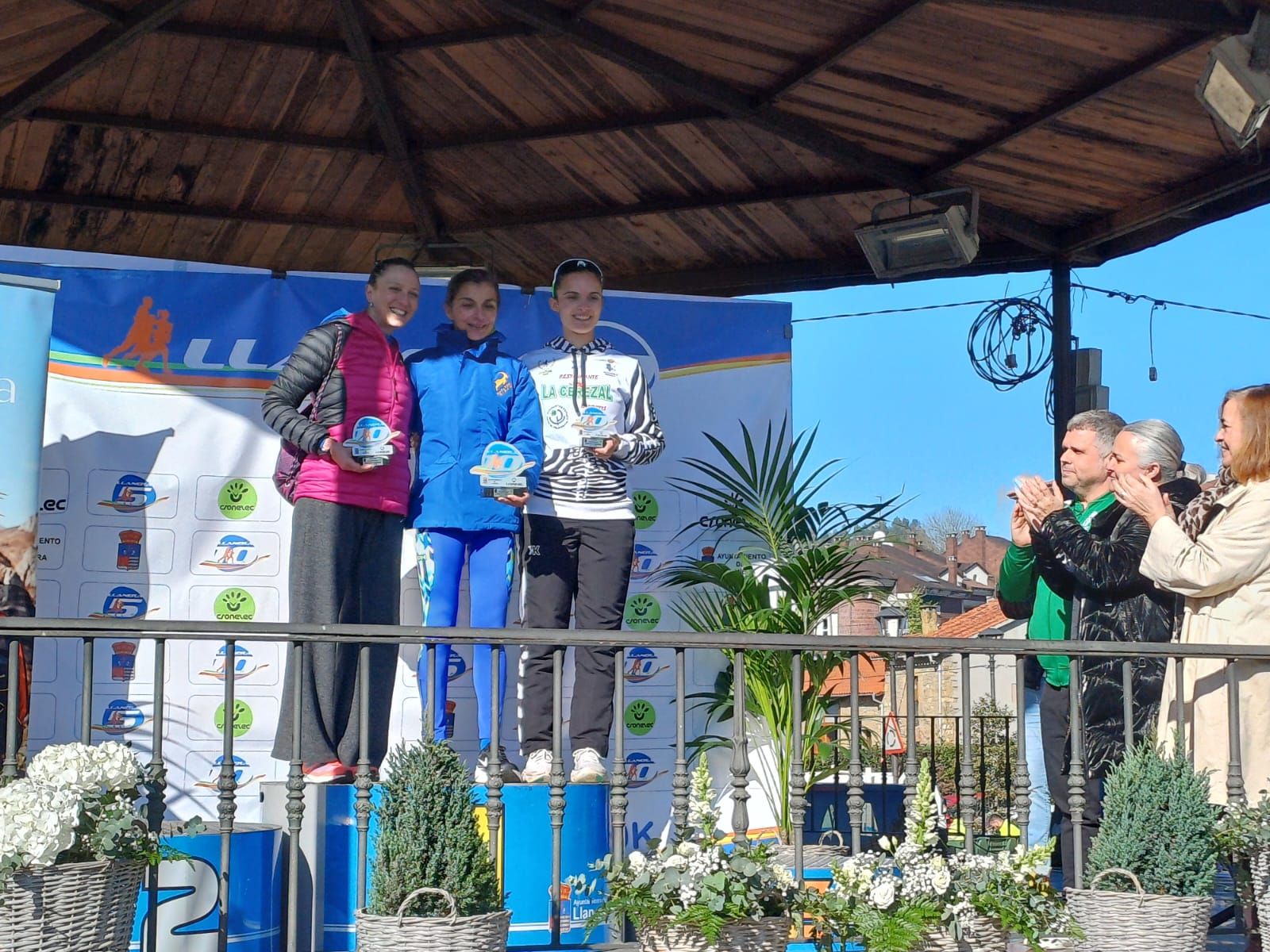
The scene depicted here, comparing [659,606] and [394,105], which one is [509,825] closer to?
[659,606]

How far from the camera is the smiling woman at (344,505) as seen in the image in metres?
4.77

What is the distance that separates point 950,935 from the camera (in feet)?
12.2

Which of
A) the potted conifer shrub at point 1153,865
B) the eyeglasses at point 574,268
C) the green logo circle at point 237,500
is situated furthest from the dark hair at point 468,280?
the potted conifer shrub at point 1153,865

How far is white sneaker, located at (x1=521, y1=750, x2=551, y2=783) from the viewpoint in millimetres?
4809

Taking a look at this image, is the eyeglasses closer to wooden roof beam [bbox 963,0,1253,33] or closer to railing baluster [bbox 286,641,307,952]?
wooden roof beam [bbox 963,0,1253,33]

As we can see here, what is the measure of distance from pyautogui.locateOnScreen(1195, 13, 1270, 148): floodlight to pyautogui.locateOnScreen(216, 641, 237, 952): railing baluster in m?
3.50

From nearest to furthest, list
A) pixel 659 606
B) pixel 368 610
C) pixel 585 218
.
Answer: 1. pixel 368 610
2. pixel 659 606
3. pixel 585 218

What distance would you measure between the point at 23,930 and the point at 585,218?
15.7ft

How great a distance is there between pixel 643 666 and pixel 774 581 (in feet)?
2.17

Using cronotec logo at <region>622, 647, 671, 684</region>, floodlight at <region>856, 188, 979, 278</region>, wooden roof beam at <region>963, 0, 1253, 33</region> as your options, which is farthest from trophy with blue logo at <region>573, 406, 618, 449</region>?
wooden roof beam at <region>963, 0, 1253, 33</region>

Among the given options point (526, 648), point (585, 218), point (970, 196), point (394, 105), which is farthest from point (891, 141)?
point (526, 648)

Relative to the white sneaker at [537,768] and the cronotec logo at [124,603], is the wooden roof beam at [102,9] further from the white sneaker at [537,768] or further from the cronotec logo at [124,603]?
the white sneaker at [537,768]

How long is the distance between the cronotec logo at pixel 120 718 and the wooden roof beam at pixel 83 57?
8.04ft

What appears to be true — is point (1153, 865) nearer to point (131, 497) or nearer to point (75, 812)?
point (75, 812)
